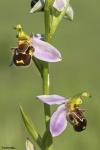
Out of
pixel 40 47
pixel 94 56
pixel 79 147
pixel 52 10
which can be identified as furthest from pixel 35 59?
pixel 94 56

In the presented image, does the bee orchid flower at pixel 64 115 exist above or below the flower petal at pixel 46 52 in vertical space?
below

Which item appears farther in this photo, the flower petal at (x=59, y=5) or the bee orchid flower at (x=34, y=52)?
the flower petal at (x=59, y=5)

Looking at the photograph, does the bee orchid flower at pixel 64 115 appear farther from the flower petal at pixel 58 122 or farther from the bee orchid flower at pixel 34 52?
the bee orchid flower at pixel 34 52

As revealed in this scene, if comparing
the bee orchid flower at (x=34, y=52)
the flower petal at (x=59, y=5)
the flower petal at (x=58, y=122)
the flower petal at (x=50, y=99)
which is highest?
the flower petal at (x=59, y=5)

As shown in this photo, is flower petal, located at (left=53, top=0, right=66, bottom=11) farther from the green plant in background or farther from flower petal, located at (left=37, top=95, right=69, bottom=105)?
flower petal, located at (left=37, top=95, right=69, bottom=105)

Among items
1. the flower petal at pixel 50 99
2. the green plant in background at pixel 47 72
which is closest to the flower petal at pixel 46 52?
the green plant in background at pixel 47 72

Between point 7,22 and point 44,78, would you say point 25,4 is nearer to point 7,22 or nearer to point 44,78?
point 7,22

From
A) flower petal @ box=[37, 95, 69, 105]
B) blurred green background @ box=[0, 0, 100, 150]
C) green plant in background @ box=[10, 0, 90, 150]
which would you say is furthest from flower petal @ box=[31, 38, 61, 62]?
blurred green background @ box=[0, 0, 100, 150]
